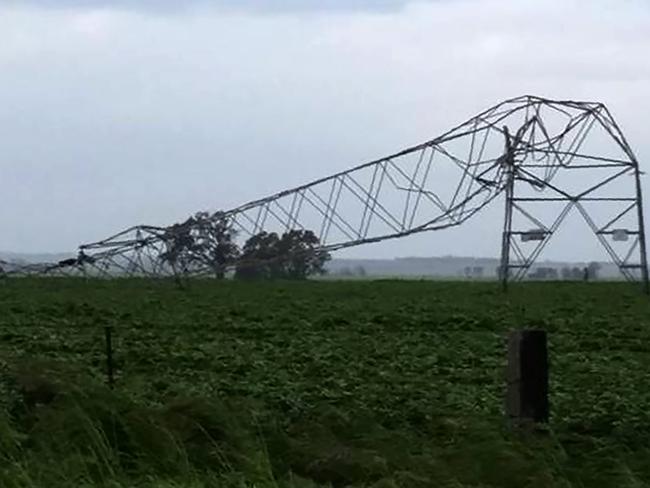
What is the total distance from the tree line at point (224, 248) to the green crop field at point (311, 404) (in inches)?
1023

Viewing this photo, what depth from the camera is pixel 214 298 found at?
39.3 m

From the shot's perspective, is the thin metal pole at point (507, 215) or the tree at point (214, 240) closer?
the thin metal pole at point (507, 215)

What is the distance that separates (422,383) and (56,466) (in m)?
6.98

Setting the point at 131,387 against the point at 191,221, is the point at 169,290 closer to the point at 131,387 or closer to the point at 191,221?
the point at 191,221

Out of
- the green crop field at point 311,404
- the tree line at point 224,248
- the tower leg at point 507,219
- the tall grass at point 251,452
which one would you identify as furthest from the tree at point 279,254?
the tall grass at point 251,452

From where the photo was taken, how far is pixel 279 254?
58062mm

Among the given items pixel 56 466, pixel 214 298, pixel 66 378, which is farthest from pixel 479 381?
pixel 214 298

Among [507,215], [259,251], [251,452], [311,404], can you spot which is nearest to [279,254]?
[259,251]

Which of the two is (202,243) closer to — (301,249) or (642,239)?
(301,249)

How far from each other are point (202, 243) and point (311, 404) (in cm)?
4462

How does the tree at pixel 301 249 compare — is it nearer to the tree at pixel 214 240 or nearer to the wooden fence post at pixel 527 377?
the tree at pixel 214 240

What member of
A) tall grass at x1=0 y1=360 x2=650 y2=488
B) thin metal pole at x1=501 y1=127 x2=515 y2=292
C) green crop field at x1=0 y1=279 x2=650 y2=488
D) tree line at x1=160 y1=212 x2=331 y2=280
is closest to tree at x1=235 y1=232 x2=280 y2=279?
tree line at x1=160 y1=212 x2=331 y2=280

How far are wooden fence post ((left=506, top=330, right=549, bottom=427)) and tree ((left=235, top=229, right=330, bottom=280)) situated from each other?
43.1 metres

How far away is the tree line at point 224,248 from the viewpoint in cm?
5391
